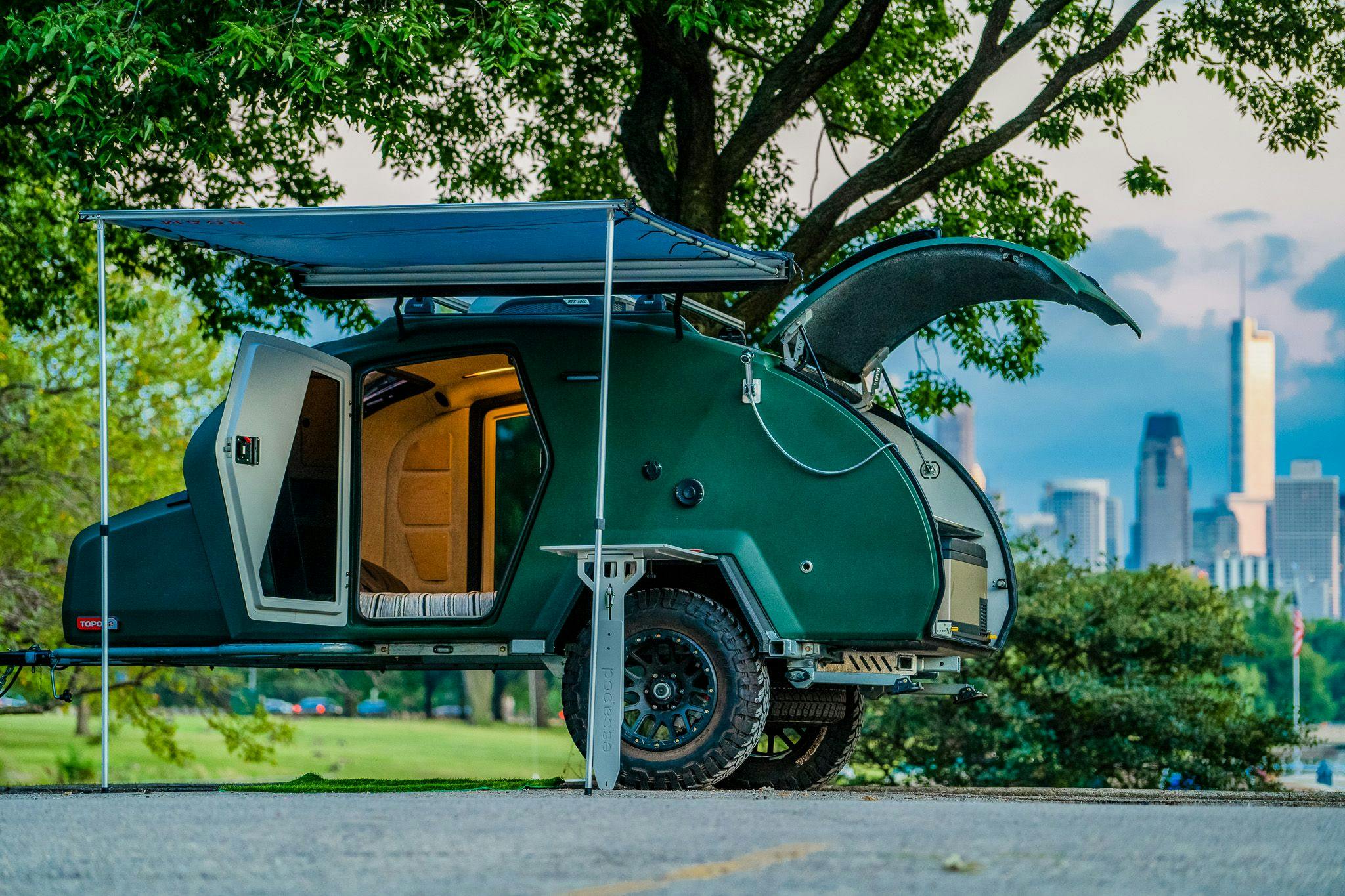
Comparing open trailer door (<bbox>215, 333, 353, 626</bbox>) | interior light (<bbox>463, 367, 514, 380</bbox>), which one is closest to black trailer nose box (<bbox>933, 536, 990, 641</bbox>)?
interior light (<bbox>463, 367, 514, 380</bbox>)

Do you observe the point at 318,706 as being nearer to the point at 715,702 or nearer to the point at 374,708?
the point at 374,708

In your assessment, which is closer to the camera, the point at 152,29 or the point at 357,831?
the point at 357,831

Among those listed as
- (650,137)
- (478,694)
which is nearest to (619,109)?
(650,137)

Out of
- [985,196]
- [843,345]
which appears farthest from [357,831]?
[985,196]

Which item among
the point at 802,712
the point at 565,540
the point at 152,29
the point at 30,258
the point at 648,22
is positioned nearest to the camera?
the point at 565,540

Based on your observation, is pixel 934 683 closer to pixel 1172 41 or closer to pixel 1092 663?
pixel 1172 41

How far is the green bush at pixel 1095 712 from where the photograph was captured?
58.3 feet

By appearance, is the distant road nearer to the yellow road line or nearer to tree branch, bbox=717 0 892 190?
the yellow road line

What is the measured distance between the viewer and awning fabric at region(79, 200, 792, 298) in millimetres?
7488

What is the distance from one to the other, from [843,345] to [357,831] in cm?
457

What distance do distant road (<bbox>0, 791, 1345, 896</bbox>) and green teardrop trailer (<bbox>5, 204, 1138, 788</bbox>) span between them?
1595 mm

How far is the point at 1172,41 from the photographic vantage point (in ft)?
48.3

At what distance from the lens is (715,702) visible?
25.3 feet

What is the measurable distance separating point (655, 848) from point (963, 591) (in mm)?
4042
